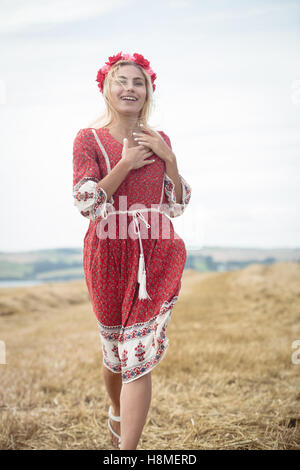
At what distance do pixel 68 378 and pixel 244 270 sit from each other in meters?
3.77

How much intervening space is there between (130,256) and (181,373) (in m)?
1.80

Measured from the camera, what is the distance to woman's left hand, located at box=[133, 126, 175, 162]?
1.91 metres

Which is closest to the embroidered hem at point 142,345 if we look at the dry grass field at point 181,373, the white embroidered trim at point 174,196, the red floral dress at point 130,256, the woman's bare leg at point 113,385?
the red floral dress at point 130,256

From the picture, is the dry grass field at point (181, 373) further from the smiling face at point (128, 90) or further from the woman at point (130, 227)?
the smiling face at point (128, 90)

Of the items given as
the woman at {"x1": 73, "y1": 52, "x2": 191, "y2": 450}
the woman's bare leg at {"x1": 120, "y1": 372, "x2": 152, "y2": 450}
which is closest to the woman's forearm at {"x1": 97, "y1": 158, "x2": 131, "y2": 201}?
the woman at {"x1": 73, "y1": 52, "x2": 191, "y2": 450}

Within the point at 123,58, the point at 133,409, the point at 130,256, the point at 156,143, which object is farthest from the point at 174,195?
the point at 133,409

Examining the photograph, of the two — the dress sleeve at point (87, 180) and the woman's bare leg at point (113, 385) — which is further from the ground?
the dress sleeve at point (87, 180)

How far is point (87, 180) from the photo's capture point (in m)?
1.73

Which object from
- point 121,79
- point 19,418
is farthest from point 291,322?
point 121,79

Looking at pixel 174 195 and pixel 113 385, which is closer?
pixel 174 195

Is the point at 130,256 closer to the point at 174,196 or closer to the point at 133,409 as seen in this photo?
the point at 174,196

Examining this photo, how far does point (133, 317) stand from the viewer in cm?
181

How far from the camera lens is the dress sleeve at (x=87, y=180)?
1.71 m

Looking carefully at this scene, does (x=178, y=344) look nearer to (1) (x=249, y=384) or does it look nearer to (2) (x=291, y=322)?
(1) (x=249, y=384)
